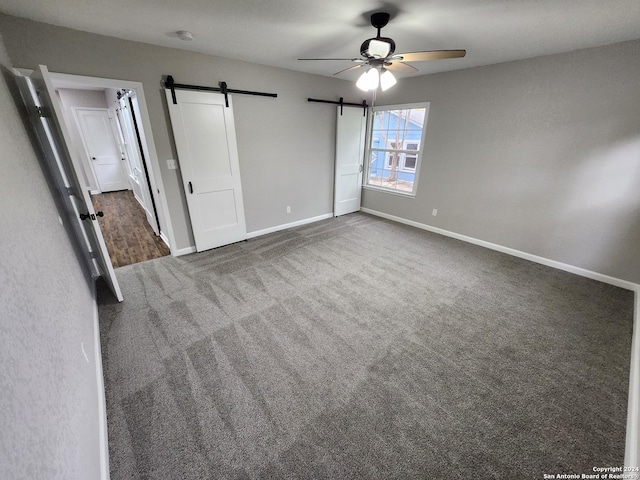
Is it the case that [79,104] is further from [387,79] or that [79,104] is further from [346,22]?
[387,79]

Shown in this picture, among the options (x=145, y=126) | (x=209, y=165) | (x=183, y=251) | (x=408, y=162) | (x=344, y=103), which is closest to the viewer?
(x=145, y=126)

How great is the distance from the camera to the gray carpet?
4.51 feet

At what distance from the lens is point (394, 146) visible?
5.71 metres

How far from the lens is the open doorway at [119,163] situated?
317 cm

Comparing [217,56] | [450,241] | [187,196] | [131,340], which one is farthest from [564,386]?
[217,56]

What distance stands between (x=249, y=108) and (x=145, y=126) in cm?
131

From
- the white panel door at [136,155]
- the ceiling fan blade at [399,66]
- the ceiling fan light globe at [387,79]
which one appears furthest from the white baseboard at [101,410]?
the ceiling fan blade at [399,66]

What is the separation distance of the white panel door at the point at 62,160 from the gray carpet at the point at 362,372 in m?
0.63

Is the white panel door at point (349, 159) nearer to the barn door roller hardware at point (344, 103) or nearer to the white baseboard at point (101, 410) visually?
the barn door roller hardware at point (344, 103)

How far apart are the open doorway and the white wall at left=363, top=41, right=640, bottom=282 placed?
4.04m

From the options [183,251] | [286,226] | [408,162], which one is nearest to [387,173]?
[408,162]

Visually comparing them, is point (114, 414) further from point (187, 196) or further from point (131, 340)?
point (187, 196)

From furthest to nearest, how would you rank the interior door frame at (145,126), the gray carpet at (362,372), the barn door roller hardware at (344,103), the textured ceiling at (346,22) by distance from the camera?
the barn door roller hardware at (344,103) < the interior door frame at (145,126) < the textured ceiling at (346,22) < the gray carpet at (362,372)

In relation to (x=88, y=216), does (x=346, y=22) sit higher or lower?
higher
